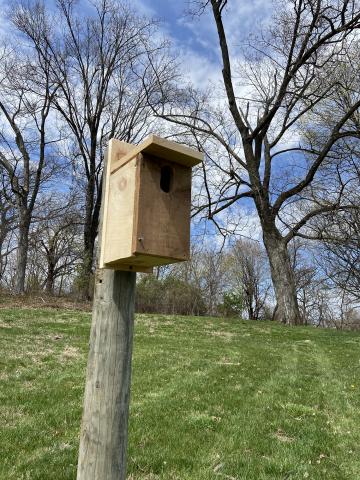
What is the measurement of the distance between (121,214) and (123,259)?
28 cm

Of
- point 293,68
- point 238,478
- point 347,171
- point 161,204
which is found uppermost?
point 293,68

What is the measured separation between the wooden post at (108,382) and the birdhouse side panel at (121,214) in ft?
0.71

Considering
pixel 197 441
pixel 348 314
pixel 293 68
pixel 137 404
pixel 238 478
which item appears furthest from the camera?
pixel 348 314

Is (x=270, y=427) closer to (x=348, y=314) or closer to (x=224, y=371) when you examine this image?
(x=224, y=371)

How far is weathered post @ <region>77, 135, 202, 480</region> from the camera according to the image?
2504mm

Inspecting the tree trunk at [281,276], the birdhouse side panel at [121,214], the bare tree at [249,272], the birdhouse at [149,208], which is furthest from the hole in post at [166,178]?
the bare tree at [249,272]

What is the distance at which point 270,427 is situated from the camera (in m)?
4.98

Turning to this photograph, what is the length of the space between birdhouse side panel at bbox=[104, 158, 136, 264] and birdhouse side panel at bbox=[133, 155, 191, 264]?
0.19 feet

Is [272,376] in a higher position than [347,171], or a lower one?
lower

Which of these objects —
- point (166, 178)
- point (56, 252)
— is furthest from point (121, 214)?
point (56, 252)

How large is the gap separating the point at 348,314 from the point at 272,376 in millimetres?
48814

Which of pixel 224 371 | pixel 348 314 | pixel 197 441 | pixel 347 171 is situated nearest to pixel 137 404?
pixel 197 441

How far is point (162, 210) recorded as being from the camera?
2572mm

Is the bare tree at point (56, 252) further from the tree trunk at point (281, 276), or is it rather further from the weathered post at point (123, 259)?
the weathered post at point (123, 259)
